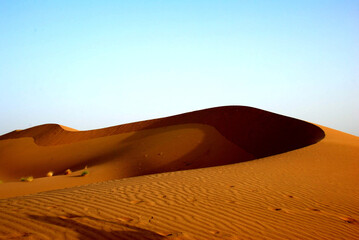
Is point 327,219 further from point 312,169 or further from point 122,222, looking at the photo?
point 312,169

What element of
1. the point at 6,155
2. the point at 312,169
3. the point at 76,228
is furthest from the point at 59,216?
the point at 6,155

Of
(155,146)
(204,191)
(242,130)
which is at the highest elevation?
(242,130)

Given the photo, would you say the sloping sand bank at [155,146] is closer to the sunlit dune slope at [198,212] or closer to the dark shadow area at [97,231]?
the sunlit dune slope at [198,212]

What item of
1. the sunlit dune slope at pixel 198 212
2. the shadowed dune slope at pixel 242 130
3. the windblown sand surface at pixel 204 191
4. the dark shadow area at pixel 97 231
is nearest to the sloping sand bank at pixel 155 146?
the shadowed dune slope at pixel 242 130

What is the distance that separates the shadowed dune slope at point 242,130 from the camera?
61.3 ft

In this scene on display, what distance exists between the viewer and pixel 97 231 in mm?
4191

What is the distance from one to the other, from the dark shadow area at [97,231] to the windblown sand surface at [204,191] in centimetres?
1

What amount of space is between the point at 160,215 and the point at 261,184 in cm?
420

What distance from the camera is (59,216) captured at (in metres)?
4.80

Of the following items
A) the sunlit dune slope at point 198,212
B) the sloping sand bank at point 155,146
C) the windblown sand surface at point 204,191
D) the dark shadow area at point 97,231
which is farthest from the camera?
the sloping sand bank at point 155,146

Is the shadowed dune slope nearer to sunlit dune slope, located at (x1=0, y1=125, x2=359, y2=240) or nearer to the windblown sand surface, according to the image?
the windblown sand surface

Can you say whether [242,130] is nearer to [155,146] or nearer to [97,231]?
[155,146]

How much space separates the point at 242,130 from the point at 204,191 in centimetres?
1505

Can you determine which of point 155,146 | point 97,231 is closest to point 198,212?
point 97,231
